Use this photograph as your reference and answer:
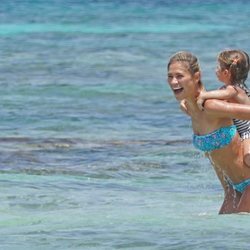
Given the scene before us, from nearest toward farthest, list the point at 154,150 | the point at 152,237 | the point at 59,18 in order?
the point at 152,237 → the point at 154,150 → the point at 59,18

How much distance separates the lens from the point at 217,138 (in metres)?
6.54

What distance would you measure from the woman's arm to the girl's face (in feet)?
0.41

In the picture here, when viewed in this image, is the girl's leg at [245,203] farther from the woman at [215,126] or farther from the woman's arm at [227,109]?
the woman's arm at [227,109]

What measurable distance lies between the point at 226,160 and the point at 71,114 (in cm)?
750

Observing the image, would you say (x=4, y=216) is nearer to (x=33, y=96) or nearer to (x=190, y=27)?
(x=33, y=96)

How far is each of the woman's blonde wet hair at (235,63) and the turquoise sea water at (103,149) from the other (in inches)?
31.6

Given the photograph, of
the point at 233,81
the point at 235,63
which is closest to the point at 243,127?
the point at 233,81

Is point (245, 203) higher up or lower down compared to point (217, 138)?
lower down

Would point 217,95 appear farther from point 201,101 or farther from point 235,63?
point 235,63

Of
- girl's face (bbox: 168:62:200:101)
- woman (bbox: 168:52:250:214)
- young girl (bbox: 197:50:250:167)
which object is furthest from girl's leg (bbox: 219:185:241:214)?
girl's face (bbox: 168:62:200:101)

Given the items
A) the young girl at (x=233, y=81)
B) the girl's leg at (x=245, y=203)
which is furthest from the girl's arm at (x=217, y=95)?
the girl's leg at (x=245, y=203)

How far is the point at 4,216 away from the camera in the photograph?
7.37 metres

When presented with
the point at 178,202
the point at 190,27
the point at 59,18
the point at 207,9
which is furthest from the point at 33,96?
the point at 207,9

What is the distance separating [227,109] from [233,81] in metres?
0.26
